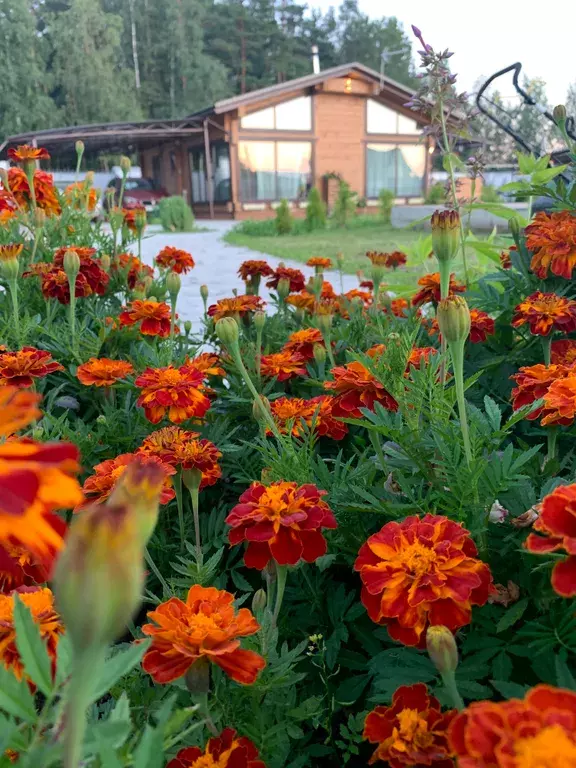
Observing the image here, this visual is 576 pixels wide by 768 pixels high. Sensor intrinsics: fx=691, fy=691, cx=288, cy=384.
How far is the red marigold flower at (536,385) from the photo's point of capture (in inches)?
29.4

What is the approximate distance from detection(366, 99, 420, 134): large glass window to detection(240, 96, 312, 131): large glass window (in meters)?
1.42

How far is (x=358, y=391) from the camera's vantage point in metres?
0.83

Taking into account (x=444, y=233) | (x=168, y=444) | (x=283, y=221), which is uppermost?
(x=444, y=233)

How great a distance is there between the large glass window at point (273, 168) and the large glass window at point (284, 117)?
313mm

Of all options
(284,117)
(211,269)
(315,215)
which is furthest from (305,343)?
(284,117)

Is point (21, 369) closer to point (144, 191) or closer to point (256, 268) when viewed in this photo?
point (256, 268)

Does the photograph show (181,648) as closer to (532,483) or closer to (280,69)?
(532,483)

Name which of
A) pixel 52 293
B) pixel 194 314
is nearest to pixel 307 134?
pixel 194 314

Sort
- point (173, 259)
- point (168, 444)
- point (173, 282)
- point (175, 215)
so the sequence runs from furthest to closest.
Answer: point (175, 215)
point (173, 259)
point (173, 282)
point (168, 444)

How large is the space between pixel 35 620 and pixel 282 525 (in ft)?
0.71

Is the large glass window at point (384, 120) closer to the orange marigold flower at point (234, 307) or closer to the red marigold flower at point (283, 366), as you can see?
Result: the orange marigold flower at point (234, 307)

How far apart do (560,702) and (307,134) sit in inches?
583

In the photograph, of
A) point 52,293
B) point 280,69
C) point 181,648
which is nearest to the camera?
point 181,648

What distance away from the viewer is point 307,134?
1416cm
